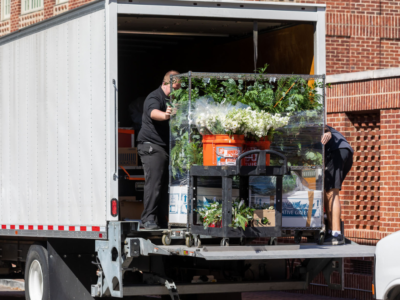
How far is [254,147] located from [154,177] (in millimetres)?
1366

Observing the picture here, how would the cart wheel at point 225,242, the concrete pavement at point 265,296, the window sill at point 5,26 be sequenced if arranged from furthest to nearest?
1. the window sill at point 5,26
2. the concrete pavement at point 265,296
3. the cart wheel at point 225,242

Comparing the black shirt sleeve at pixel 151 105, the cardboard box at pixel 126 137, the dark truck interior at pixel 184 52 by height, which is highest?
the dark truck interior at pixel 184 52

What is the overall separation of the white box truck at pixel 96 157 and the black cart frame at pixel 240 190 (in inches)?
7.2

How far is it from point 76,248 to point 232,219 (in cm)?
237

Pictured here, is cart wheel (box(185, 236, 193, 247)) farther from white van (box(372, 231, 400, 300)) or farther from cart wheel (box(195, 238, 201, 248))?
white van (box(372, 231, 400, 300))

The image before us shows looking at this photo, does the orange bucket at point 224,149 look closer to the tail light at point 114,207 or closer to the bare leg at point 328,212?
the tail light at point 114,207

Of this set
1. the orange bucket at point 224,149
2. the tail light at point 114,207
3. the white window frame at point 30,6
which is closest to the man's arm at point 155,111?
the orange bucket at point 224,149

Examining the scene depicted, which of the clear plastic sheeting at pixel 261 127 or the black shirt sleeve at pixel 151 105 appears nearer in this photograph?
the clear plastic sheeting at pixel 261 127

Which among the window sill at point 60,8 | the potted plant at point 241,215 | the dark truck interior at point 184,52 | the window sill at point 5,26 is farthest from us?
the window sill at point 5,26

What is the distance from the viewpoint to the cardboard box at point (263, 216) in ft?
22.5

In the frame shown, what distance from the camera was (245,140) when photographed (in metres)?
6.97

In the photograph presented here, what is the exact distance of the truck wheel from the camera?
8180 millimetres

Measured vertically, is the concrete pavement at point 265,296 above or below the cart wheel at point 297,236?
below

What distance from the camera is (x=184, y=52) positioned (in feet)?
34.4
